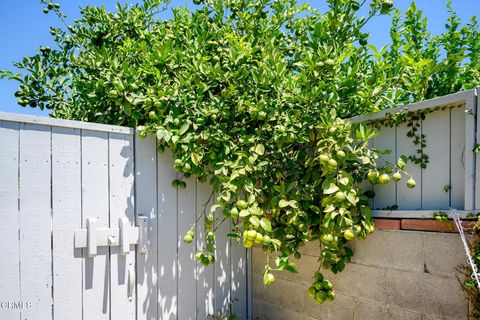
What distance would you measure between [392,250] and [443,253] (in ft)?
0.98

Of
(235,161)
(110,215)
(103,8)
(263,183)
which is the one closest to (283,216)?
(263,183)

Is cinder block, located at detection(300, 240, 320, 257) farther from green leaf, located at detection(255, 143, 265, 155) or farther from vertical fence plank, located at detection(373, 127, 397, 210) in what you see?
green leaf, located at detection(255, 143, 265, 155)

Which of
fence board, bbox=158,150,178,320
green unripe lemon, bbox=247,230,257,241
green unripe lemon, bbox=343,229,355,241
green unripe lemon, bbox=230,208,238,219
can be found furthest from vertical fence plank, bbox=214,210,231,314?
green unripe lemon, bbox=343,229,355,241

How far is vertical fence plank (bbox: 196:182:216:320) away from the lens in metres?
2.75

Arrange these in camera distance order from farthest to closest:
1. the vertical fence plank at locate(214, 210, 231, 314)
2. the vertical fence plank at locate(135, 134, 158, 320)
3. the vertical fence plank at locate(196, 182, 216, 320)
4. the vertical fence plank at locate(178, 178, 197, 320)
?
1. the vertical fence plank at locate(214, 210, 231, 314)
2. the vertical fence plank at locate(196, 182, 216, 320)
3. the vertical fence plank at locate(178, 178, 197, 320)
4. the vertical fence plank at locate(135, 134, 158, 320)

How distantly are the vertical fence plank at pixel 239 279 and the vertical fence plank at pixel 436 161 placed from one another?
1.50 meters

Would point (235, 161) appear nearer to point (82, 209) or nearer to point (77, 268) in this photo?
point (82, 209)

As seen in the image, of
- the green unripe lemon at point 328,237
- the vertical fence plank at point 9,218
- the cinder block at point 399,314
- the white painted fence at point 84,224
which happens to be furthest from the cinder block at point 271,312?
the vertical fence plank at point 9,218

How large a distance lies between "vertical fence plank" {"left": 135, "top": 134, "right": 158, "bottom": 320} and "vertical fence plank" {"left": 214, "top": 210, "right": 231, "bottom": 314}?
54cm

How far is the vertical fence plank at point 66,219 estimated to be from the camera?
209 centimetres

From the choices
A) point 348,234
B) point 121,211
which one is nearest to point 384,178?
point 348,234

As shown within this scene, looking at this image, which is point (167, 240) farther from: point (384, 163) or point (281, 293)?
point (384, 163)

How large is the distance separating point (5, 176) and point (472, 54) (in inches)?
128

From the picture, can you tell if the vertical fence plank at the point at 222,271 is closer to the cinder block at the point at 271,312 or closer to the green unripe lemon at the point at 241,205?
the cinder block at the point at 271,312
